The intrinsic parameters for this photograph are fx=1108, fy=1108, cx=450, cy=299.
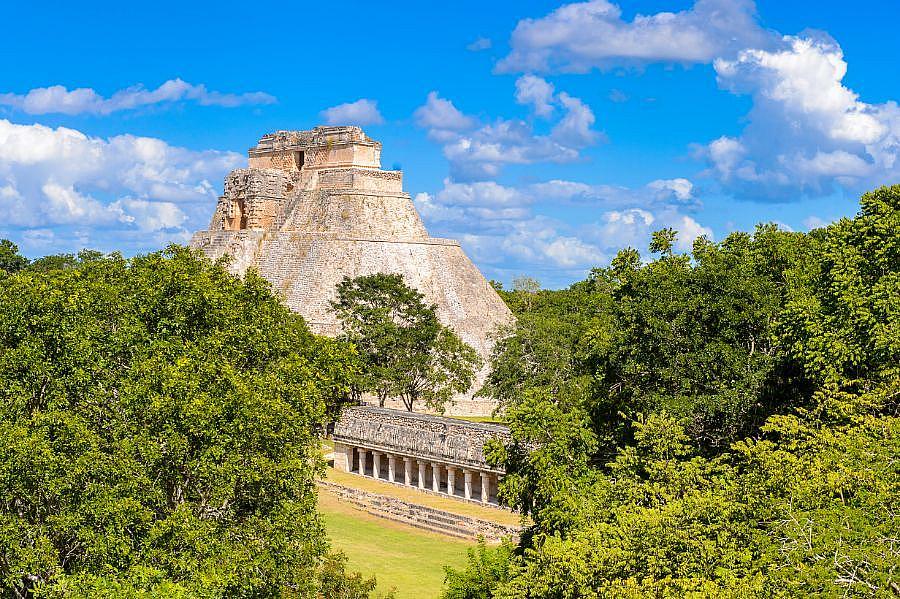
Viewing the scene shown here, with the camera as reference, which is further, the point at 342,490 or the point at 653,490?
the point at 342,490

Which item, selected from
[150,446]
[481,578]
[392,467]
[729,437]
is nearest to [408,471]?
[392,467]

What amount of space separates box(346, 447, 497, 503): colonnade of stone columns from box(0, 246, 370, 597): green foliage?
463 inches

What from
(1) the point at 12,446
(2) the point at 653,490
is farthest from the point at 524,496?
(1) the point at 12,446

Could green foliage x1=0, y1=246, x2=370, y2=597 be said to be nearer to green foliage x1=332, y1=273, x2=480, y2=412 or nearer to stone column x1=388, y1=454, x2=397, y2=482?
stone column x1=388, y1=454, x2=397, y2=482

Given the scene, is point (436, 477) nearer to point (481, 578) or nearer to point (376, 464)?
point (376, 464)

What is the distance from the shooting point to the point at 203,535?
15.2 metres

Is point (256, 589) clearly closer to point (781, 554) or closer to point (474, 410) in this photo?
point (781, 554)

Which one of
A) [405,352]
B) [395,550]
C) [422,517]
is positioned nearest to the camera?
[395,550]

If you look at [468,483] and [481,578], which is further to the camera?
[468,483]

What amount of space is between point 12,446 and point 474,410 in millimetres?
34424

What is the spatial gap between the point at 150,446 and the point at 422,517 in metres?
14.7

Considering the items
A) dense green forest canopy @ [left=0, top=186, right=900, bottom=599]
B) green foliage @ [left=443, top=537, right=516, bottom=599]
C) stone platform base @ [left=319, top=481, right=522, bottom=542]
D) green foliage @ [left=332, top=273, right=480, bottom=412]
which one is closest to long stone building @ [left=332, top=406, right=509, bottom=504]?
stone platform base @ [left=319, top=481, right=522, bottom=542]

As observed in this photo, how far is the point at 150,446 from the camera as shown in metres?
15.4

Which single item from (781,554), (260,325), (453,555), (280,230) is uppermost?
(280,230)
